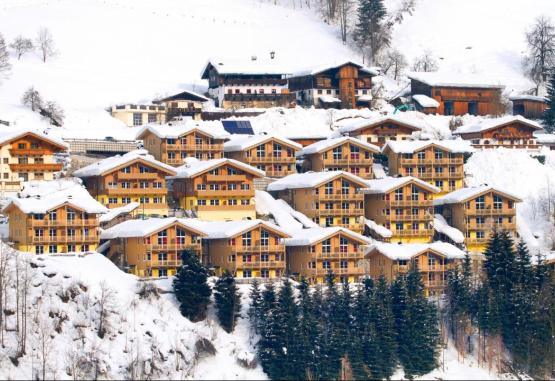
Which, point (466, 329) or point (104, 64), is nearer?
point (466, 329)

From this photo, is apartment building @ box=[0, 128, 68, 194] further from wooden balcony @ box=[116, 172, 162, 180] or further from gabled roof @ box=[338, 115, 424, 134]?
gabled roof @ box=[338, 115, 424, 134]

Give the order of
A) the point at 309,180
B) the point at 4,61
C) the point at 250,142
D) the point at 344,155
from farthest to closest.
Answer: the point at 4,61 → the point at 344,155 → the point at 250,142 → the point at 309,180

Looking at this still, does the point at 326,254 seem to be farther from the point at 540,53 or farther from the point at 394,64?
the point at 540,53

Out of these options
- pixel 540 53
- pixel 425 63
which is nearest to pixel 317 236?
pixel 425 63

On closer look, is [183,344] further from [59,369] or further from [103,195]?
[103,195]

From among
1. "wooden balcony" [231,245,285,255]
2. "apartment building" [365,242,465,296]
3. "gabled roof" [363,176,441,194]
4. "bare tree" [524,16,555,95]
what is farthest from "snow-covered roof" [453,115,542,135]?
"wooden balcony" [231,245,285,255]

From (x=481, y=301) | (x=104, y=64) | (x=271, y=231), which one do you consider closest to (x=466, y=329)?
(x=481, y=301)
